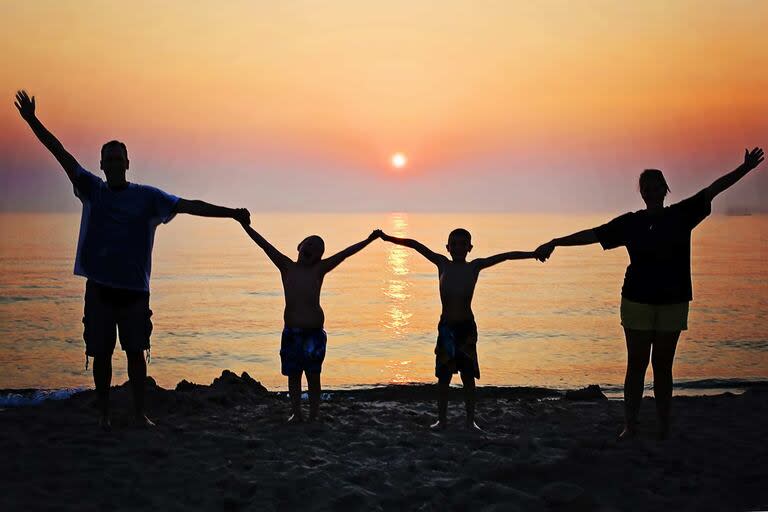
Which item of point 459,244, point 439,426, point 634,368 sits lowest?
point 439,426

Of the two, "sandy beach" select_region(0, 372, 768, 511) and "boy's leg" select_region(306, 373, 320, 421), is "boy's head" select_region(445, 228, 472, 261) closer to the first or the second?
"sandy beach" select_region(0, 372, 768, 511)

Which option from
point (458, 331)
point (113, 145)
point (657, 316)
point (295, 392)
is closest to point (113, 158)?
point (113, 145)

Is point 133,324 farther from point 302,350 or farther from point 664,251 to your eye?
point 664,251

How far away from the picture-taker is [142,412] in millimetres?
6840

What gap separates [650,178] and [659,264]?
0.78 m

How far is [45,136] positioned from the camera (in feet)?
20.5

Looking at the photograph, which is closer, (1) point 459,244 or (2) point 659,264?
→ (2) point 659,264

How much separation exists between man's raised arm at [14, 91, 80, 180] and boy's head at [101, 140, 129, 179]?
9.9 inches

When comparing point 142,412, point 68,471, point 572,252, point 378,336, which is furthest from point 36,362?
point 572,252

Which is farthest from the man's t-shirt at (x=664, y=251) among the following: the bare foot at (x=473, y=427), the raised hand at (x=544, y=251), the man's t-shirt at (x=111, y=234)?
the man's t-shirt at (x=111, y=234)

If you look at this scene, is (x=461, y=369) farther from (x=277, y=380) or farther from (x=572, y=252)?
(x=572, y=252)

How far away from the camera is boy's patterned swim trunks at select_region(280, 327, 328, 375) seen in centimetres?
733

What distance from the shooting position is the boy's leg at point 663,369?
637 cm

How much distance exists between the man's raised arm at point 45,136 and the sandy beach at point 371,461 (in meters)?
2.47
